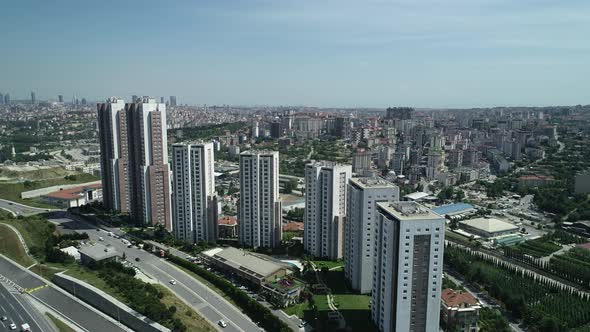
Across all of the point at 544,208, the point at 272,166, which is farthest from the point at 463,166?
the point at 272,166

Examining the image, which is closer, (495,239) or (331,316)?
(331,316)

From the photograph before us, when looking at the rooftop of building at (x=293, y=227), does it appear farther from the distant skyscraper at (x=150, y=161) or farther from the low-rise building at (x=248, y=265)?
the distant skyscraper at (x=150, y=161)

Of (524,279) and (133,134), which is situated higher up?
(133,134)

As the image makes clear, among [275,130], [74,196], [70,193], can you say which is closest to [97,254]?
[74,196]

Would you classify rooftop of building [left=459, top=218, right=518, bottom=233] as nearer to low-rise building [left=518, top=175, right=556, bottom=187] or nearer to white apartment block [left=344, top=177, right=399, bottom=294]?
white apartment block [left=344, top=177, right=399, bottom=294]

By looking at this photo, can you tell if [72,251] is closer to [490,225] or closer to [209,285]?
[209,285]

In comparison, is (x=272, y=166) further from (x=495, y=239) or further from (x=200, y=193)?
(x=495, y=239)
